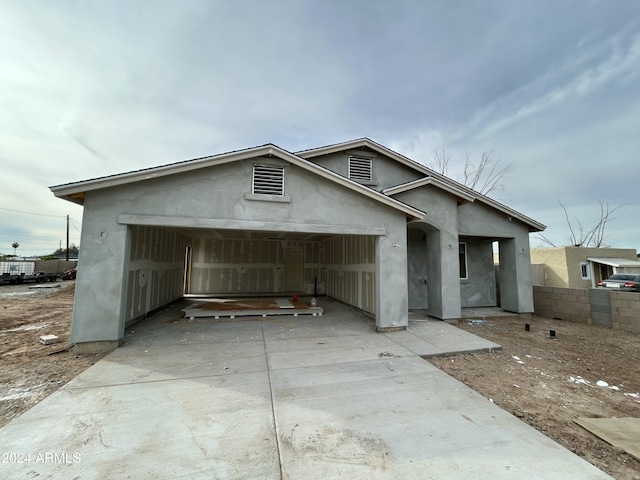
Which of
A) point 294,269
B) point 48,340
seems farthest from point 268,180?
point 294,269

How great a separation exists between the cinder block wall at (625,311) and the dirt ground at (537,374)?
0.44m

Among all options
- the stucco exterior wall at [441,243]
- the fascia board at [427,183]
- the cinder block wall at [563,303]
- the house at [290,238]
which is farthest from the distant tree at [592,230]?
the stucco exterior wall at [441,243]

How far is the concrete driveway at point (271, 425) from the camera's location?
7.98ft

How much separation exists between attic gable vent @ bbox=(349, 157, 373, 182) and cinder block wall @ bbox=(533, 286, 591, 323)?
27.2ft

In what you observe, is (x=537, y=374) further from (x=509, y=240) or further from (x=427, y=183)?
(x=509, y=240)

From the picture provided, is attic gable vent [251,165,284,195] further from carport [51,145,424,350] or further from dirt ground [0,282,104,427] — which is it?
dirt ground [0,282,104,427]

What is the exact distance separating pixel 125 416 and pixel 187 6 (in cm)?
881

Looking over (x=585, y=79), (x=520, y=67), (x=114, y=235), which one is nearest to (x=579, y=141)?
(x=585, y=79)

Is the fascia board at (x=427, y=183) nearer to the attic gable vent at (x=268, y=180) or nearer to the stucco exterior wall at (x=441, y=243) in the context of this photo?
the stucco exterior wall at (x=441, y=243)

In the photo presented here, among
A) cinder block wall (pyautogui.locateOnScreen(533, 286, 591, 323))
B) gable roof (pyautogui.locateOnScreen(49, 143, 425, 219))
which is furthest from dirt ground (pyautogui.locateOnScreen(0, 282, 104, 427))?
cinder block wall (pyautogui.locateOnScreen(533, 286, 591, 323))

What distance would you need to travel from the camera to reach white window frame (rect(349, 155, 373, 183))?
1039 centimetres

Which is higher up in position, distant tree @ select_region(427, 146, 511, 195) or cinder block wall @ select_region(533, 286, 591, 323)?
distant tree @ select_region(427, 146, 511, 195)

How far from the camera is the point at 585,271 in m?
19.0

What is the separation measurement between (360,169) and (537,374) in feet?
26.6
